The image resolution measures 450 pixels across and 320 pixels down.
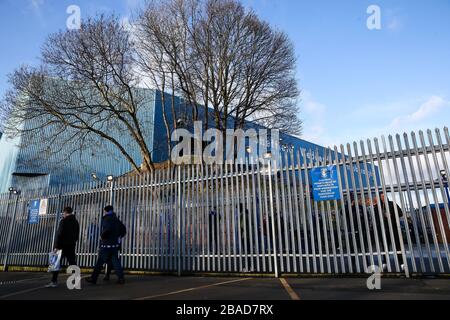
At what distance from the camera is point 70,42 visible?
12648mm

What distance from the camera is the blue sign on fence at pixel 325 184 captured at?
6.71 metres

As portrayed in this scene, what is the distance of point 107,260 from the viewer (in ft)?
22.2

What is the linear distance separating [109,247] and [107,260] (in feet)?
0.96

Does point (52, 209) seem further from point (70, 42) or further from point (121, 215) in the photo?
point (70, 42)

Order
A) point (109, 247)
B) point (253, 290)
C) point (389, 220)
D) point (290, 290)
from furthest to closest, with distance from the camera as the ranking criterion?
point (109, 247) < point (389, 220) < point (253, 290) < point (290, 290)

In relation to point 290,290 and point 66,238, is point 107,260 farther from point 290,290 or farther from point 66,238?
point 290,290

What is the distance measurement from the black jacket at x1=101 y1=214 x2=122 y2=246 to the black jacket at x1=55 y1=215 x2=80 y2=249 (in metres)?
0.65

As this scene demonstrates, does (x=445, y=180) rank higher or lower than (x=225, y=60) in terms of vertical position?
lower

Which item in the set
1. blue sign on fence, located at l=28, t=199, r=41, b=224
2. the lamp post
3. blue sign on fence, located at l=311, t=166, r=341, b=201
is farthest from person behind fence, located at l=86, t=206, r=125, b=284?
the lamp post

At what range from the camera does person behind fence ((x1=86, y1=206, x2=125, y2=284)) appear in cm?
668

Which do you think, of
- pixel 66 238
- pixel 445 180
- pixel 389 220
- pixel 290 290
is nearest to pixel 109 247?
pixel 66 238

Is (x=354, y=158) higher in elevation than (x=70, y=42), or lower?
lower

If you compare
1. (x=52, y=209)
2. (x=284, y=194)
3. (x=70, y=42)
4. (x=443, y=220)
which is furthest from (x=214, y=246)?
(x=70, y=42)
